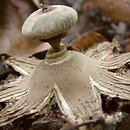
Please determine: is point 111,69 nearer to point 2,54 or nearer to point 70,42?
point 2,54

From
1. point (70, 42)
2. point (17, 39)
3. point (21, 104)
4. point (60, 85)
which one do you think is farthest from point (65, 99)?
point (70, 42)

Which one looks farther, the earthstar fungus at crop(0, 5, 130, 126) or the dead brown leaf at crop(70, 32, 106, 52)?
the dead brown leaf at crop(70, 32, 106, 52)

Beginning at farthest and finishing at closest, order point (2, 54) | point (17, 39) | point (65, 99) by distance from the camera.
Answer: point (17, 39) → point (2, 54) → point (65, 99)

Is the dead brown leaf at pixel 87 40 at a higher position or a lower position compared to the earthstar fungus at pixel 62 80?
lower

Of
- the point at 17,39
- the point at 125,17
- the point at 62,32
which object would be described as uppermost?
the point at 62,32

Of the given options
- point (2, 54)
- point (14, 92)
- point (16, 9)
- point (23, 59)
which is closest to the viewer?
point (14, 92)

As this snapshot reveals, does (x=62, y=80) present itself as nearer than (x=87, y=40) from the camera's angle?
Yes

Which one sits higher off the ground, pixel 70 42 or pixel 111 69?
pixel 111 69

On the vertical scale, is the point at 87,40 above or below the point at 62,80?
below

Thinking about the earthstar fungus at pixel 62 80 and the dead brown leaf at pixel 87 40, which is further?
the dead brown leaf at pixel 87 40

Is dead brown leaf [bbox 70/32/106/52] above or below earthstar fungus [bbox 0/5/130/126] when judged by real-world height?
below

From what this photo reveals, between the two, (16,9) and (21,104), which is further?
(16,9)
